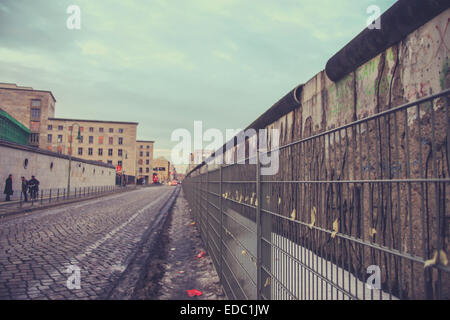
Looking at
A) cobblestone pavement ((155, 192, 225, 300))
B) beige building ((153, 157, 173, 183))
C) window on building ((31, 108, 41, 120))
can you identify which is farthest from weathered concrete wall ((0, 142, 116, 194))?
beige building ((153, 157, 173, 183))

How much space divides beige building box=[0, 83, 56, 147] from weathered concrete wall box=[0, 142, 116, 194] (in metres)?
29.4

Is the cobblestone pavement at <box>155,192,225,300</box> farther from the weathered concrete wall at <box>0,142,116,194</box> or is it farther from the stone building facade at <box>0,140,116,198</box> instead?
the stone building facade at <box>0,140,116,198</box>

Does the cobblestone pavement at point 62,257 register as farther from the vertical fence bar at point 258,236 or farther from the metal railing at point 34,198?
the metal railing at point 34,198

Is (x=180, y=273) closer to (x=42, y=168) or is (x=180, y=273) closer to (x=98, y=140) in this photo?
(x=42, y=168)

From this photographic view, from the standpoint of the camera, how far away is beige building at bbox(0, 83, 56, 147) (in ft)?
215

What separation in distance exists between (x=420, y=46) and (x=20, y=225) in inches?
500

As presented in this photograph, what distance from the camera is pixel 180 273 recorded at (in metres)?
5.36

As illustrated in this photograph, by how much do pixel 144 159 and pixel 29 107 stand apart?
49.6 meters

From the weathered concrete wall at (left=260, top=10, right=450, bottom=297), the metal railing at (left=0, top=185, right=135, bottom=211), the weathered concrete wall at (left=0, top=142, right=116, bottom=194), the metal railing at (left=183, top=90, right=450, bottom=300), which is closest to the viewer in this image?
the metal railing at (left=183, top=90, right=450, bottom=300)

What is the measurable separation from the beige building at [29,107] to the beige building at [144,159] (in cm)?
4470

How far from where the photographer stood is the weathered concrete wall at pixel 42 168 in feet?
75.1
